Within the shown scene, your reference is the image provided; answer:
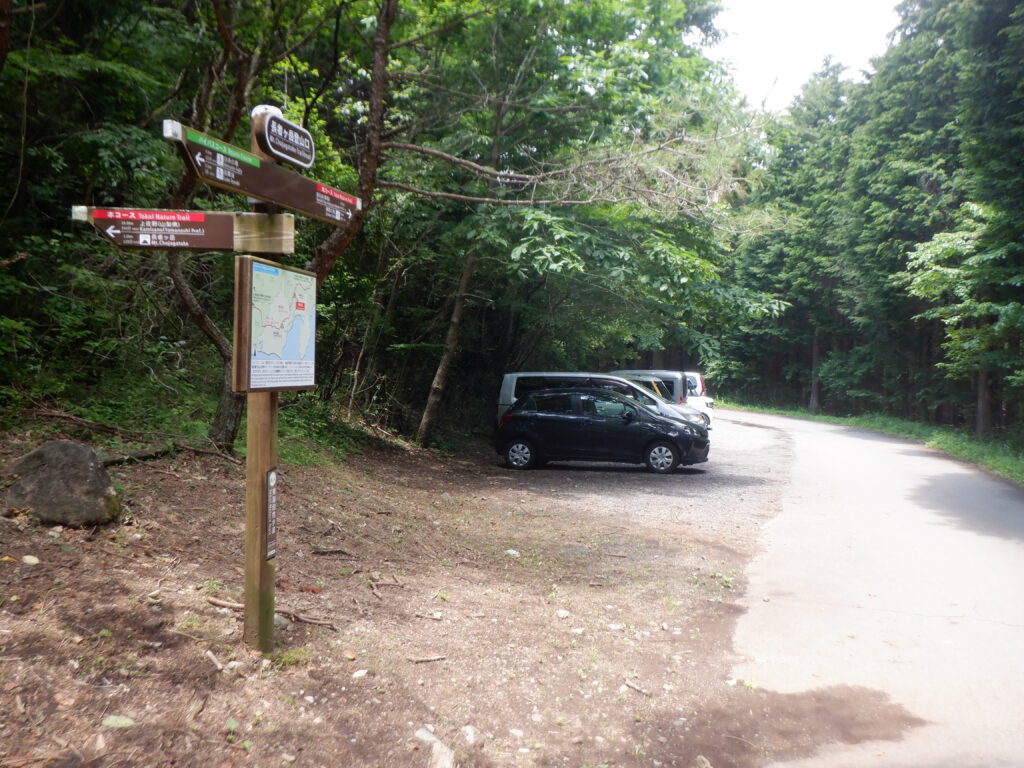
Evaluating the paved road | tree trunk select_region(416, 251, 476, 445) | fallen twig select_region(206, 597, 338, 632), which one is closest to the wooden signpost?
fallen twig select_region(206, 597, 338, 632)

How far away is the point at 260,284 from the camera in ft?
12.5

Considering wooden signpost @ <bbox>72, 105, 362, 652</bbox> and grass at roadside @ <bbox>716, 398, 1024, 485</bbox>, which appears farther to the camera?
grass at roadside @ <bbox>716, 398, 1024, 485</bbox>

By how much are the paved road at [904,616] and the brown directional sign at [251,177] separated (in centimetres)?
386

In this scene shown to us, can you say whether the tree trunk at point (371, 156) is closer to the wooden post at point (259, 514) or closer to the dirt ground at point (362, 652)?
the dirt ground at point (362, 652)

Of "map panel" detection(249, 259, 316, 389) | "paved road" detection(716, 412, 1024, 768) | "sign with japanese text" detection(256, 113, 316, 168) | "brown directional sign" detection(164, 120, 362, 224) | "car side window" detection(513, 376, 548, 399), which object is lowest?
"paved road" detection(716, 412, 1024, 768)

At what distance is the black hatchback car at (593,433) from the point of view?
14008 mm

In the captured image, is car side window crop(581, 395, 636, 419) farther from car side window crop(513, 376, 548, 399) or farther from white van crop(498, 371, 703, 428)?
car side window crop(513, 376, 548, 399)

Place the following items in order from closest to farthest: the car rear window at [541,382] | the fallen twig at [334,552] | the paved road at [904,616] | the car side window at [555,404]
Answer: the paved road at [904,616] < the fallen twig at [334,552] < the car side window at [555,404] < the car rear window at [541,382]

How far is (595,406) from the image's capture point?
47.6 ft

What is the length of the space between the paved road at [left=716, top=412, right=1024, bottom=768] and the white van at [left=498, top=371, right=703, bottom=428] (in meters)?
4.81

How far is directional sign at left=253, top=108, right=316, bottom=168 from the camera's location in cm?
399

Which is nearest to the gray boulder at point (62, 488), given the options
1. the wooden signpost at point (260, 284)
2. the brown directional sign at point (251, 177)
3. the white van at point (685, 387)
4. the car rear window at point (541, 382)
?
the wooden signpost at point (260, 284)

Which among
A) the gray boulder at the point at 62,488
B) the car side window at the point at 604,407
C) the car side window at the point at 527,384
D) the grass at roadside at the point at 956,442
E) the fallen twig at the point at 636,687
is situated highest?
the car side window at the point at 527,384

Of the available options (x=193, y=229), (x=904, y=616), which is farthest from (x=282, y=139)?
(x=904, y=616)
